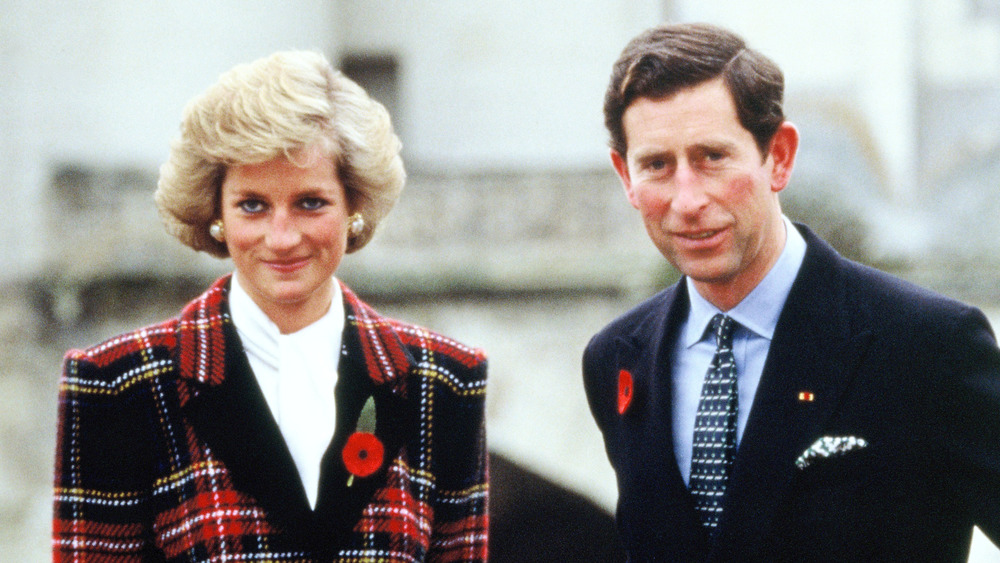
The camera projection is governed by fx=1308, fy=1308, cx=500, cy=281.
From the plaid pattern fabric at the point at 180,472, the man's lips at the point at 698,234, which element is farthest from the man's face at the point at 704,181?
the plaid pattern fabric at the point at 180,472

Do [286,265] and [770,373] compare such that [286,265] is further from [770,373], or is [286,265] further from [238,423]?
[770,373]

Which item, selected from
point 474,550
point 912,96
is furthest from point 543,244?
point 474,550

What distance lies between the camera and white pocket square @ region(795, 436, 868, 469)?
246cm

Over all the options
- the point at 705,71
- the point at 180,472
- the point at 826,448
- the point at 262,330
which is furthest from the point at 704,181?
the point at 180,472

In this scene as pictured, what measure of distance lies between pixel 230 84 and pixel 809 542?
1.43m

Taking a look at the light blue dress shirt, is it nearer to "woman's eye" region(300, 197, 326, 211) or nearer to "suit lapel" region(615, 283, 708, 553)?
"suit lapel" region(615, 283, 708, 553)

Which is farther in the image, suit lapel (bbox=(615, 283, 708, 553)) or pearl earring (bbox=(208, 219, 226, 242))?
pearl earring (bbox=(208, 219, 226, 242))

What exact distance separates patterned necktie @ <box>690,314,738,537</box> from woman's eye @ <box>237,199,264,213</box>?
Result: 0.96m

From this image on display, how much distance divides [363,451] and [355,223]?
476mm

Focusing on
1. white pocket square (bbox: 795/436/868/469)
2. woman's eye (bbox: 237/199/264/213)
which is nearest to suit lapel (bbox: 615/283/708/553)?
white pocket square (bbox: 795/436/868/469)

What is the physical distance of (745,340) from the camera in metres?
2.65

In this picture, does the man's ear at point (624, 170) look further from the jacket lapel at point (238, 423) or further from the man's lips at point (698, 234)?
the jacket lapel at point (238, 423)

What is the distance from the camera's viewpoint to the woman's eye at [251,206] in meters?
2.62

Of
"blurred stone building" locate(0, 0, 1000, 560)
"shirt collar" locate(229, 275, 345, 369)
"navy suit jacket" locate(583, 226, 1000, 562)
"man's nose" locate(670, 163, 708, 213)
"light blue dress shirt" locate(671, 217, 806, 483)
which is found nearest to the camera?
"navy suit jacket" locate(583, 226, 1000, 562)
